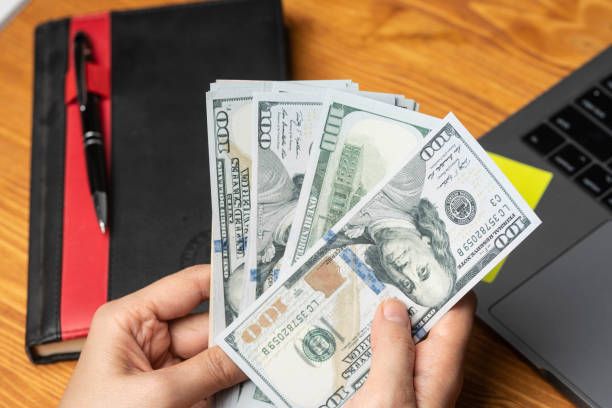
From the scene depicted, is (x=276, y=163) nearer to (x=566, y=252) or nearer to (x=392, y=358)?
(x=392, y=358)

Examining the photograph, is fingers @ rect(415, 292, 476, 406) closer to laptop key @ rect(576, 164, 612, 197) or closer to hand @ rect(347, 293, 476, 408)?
hand @ rect(347, 293, 476, 408)

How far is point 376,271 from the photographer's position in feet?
2.25

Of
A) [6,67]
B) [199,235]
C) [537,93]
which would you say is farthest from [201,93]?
[537,93]

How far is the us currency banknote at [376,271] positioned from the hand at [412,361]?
19 millimetres

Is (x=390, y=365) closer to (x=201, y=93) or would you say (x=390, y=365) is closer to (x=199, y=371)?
(x=199, y=371)

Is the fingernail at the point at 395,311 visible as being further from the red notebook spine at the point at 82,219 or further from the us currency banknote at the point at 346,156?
the red notebook spine at the point at 82,219

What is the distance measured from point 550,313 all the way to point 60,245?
572 millimetres

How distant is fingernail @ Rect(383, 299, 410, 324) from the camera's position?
65 cm

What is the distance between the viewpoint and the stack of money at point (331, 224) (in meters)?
0.67

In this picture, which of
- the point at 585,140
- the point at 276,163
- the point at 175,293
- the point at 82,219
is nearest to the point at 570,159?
the point at 585,140

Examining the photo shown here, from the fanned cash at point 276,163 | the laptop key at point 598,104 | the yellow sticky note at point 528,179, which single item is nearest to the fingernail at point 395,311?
the fanned cash at point 276,163

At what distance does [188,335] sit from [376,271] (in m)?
0.22

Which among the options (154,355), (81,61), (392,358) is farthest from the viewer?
(81,61)

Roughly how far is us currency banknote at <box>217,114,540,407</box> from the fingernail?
2 cm
